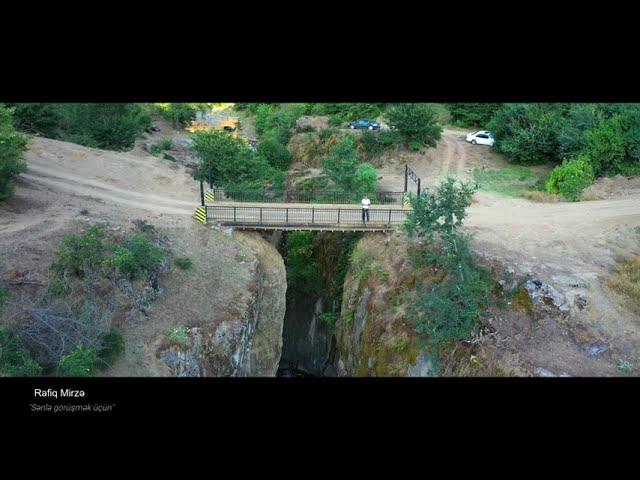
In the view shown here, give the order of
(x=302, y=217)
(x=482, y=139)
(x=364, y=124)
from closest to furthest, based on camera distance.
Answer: (x=302, y=217) → (x=482, y=139) → (x=364, y=124)

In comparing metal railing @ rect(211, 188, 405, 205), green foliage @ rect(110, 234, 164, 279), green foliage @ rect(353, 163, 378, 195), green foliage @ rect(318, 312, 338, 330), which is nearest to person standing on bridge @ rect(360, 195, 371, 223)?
metal railing @ rect(211, 188, 405, 205)

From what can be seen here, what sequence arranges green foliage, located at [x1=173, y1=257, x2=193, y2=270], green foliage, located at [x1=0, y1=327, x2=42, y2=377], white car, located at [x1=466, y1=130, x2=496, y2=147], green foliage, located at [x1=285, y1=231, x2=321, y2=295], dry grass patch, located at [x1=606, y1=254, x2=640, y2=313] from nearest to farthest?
1. green foliage, located at [x1=0, y1=327, x2=42, y2=377]
2. dry grass patch, located at [x1=606, y1=254, x2=640, y2=313]
3. green foliage, located at [x1=173, y1=257, x2=193, y2=270]
4. green foliage, located at [x1=285, y1=231, x2=321, y2=295]
5. white car, located at [x1=466, y1=130, x2=496, y2=147]

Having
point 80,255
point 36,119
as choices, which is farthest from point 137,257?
point 36,119

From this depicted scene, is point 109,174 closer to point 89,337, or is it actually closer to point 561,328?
point 89,337

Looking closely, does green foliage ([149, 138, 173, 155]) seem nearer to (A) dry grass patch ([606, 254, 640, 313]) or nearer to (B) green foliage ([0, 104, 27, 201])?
(B) green foliage ([0, 104, 27, 201])

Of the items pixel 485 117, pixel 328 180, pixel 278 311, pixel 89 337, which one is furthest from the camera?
pixel 485 117

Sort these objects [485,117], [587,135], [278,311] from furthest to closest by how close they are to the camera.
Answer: [485,117] → [587,135] → [278,311]

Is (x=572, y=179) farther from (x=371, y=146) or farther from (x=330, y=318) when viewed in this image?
(x=330, y=318)
